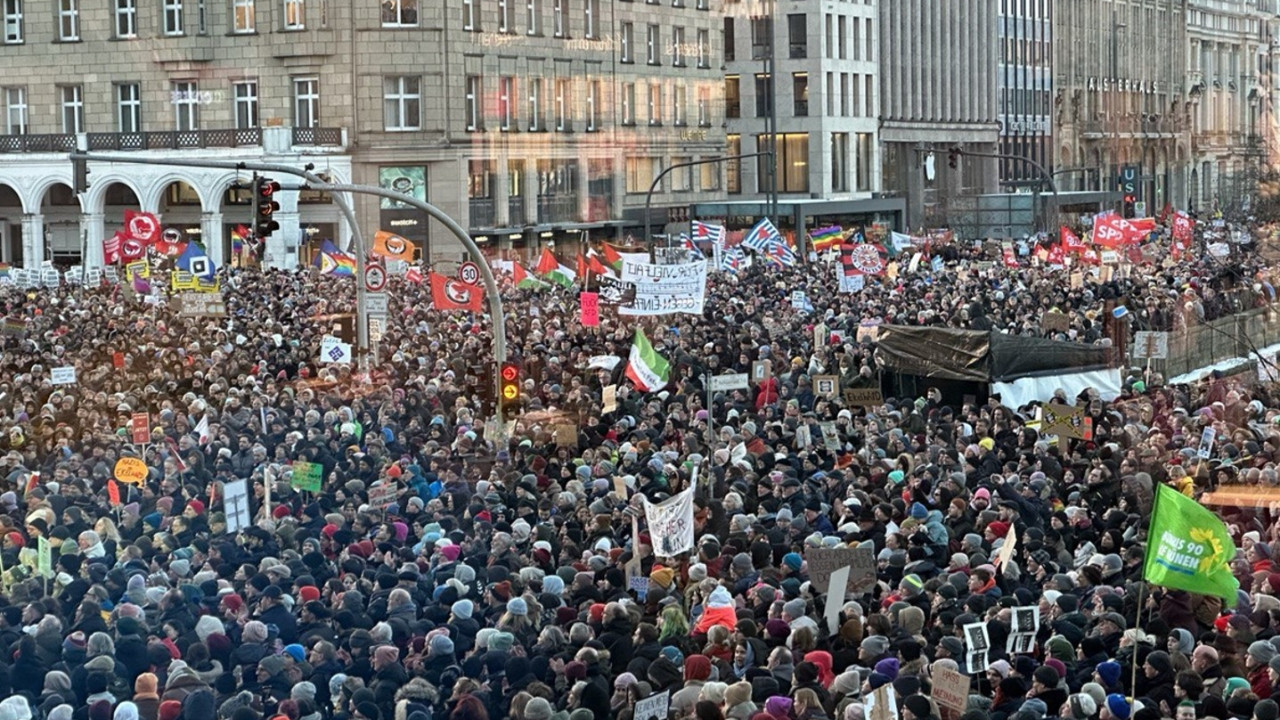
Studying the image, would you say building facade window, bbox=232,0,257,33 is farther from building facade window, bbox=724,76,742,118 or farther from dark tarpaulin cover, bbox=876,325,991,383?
dark tarpaulin cover, bbox=876,325,991,383

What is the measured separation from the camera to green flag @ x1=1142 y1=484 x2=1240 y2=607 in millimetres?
14266

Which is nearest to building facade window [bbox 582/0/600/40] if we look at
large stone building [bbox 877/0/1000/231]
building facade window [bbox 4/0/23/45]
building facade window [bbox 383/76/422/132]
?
building facade window [bbox 383/76/422/132]

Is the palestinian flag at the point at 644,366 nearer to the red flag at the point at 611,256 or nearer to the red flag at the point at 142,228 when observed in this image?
the red flag at the point at 142,228

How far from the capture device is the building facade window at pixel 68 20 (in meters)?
69.9

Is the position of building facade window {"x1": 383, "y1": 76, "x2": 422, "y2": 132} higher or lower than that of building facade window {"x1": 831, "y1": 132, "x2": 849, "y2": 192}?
higher

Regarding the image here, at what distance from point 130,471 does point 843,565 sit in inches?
330

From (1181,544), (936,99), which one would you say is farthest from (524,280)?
(936,99)

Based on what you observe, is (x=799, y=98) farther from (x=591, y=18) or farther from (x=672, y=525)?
(x=672, y=525)

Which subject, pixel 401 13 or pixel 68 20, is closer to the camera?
pixel 401 13

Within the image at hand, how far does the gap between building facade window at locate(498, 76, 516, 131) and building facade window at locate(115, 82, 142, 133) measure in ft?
35.3

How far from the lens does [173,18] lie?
68.6 m

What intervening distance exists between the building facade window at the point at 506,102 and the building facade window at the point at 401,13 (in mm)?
3767

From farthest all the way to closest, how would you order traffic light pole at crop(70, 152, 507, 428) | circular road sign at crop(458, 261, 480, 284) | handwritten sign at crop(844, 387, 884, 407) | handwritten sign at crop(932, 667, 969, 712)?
circular road sign at crop(458, 261, 480, 284), traffic light pole at crop(70, 152, 507, 428), handwritten sign at crop(844, 387, 884, 407), handwritten sign at crop(932, 667, 969, 712)

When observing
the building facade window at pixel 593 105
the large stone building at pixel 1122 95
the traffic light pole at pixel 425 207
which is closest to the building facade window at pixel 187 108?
the building facade window at pixel 593 105
